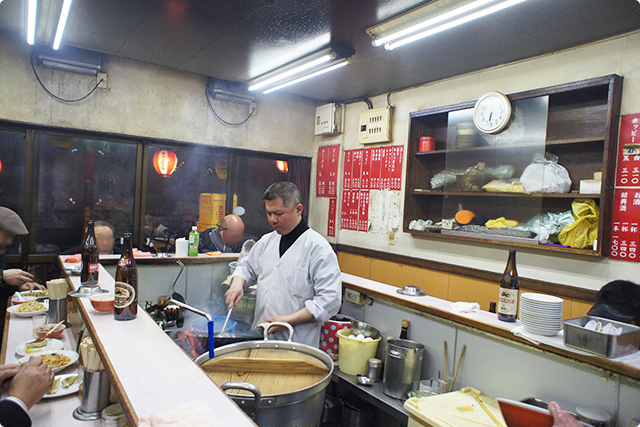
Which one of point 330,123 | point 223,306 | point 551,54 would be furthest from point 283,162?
point 551,54

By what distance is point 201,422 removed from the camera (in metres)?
0.87

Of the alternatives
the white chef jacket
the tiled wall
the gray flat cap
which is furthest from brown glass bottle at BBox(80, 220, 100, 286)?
the tiled wall

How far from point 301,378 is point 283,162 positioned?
510 cm

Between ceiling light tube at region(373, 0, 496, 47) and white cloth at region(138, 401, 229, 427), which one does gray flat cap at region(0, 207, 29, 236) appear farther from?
ceiling light tube at region(373, 0, 496, 47)

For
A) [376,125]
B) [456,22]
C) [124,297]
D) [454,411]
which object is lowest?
[454,411]

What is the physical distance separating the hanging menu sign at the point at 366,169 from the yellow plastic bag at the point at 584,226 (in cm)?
268

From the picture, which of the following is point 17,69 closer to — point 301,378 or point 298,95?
point 298,95

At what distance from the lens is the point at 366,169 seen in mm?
5699

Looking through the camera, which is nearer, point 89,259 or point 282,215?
point 89,259

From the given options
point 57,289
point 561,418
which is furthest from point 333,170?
point 561,418

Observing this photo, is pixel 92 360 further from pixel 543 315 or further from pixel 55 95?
pixel 55 95

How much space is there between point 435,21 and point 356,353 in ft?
8.57

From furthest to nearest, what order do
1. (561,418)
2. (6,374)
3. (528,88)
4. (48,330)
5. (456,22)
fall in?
1. (528,88)
2. (456,22)
3. (48,330)
4. (6,374)
5. (561,418)

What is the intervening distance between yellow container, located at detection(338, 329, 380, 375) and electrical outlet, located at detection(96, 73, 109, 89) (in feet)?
13.5
